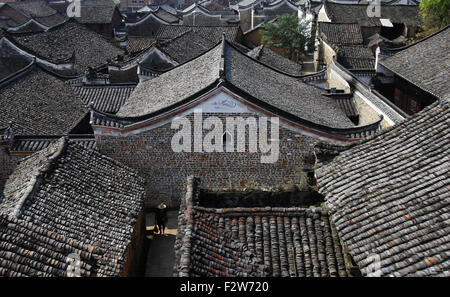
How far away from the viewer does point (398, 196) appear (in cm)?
876

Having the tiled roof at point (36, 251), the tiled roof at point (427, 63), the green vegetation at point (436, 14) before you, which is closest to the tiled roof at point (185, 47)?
the tiled roof at point (427, 63)

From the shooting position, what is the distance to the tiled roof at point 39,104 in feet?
65.1

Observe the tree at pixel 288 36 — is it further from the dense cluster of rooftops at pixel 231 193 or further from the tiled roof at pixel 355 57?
the dense cluster of rooftops at pixel 231 193

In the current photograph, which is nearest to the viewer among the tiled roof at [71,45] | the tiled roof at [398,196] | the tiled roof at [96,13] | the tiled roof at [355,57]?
the tiled roof at [398,196]

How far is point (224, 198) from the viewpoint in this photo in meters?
11.1

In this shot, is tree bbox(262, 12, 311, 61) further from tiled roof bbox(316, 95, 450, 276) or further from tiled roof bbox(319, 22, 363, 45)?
tiled roof bbox(316, 95, 450, 276)

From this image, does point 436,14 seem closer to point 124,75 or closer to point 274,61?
point 274,61

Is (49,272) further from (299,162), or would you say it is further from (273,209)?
(299,162)

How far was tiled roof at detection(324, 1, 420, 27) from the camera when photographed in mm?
46000

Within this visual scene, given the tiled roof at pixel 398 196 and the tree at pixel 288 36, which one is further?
the tree at pixel 288 36

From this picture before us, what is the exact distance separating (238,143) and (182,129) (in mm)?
2192

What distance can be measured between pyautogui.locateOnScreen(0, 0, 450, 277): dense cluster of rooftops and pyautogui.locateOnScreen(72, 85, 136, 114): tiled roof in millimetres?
103

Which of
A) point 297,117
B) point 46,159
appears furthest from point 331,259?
point 46,159

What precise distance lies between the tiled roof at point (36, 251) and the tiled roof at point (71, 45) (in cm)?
2386
